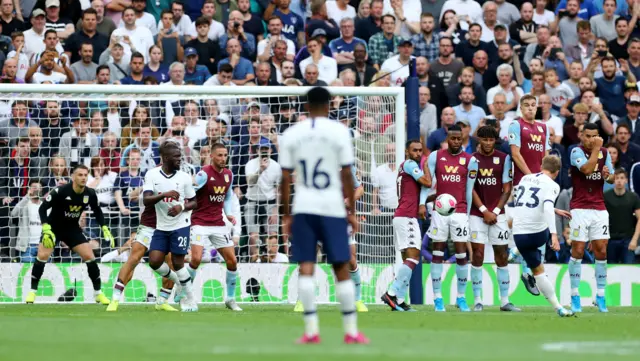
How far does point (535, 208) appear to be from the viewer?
49.5 feet

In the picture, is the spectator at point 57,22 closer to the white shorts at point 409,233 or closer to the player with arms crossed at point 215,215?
the player with arms crossed at point 215,215

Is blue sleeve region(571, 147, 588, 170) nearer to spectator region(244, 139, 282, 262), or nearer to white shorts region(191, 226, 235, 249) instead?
white shorts region(191, 226, 235, 249)

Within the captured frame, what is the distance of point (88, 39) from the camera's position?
78.2 ft

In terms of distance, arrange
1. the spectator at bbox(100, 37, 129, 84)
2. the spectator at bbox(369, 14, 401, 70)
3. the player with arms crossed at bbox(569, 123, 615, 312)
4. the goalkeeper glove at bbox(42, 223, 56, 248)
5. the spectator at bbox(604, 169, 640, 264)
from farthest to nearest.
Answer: the spectator at bbox(369, 14, 401, 70) → the spectator at bbox(100, 37, 129, 84) → the spectator at bbox(604, 169, 640, 264) → the goalkeeper glove at bbox(42, 223, 56, 248) → the player with arms crossed at bbox(569, 123, 615, 312)

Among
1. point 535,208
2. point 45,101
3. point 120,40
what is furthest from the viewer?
point 120,40

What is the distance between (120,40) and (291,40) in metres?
3.65

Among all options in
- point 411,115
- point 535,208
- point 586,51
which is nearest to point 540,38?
point 586,51

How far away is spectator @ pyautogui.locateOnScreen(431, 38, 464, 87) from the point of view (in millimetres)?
24017

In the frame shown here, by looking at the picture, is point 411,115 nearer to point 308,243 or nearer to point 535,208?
point 535,208

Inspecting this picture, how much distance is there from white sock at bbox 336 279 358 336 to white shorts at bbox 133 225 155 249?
23.7 feet

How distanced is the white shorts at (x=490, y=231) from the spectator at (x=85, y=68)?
29.4 feet

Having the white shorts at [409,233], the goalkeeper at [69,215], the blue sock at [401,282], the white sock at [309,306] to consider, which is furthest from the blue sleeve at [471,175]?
the white sock at [309,306]

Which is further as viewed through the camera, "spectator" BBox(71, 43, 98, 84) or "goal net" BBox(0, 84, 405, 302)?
"spectator" BBox(71, 43, 98, 84)

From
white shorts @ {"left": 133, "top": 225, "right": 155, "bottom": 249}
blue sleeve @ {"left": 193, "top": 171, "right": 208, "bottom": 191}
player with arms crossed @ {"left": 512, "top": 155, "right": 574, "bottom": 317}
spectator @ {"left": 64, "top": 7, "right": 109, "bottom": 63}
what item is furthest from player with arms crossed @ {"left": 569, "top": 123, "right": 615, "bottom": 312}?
spectator @ {"left": 64, "top": 7, "right": 109, "bottom": 63}
